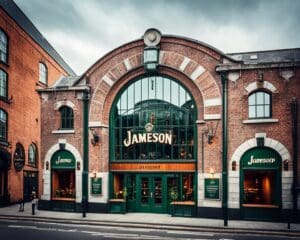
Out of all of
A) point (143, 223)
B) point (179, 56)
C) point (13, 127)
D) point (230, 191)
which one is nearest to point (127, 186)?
point (143, 223)

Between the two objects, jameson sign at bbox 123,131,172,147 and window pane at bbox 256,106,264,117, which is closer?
window pane at bbox 256,106,264,117

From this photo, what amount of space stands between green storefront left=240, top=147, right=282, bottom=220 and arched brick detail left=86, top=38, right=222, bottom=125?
305cm

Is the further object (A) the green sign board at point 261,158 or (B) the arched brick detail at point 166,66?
(B) the arched brick detail at point 166,66

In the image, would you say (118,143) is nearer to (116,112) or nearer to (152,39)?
(116,112)

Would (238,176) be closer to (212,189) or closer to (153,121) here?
(212,189)

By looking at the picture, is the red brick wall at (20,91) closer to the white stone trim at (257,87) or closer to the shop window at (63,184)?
the shop window at (63,184)

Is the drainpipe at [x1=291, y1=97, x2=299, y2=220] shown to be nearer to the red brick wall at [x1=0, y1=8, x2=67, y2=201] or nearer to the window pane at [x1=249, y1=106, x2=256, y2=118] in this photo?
the window pane at [x1=249, y1=106, x2=256, y2=118]

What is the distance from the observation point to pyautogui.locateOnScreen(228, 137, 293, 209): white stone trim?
17.3m

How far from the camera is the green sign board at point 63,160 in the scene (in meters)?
21.2

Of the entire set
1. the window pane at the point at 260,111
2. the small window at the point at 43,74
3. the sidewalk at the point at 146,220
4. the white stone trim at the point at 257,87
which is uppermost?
the small window at the point at 43,74

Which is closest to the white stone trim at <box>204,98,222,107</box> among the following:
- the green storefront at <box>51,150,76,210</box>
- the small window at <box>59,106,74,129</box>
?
the small window at <box>59,106,74,129</box>

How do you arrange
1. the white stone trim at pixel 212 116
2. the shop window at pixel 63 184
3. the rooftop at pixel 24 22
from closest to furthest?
the white stone trim at pixel 212 116 → the shop window at pixel 63 184 → the rooftop at pixel 24 22

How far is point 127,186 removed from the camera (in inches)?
815

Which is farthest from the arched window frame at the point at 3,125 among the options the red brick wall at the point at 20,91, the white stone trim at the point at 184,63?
the white stone trim at the point at 184,63
